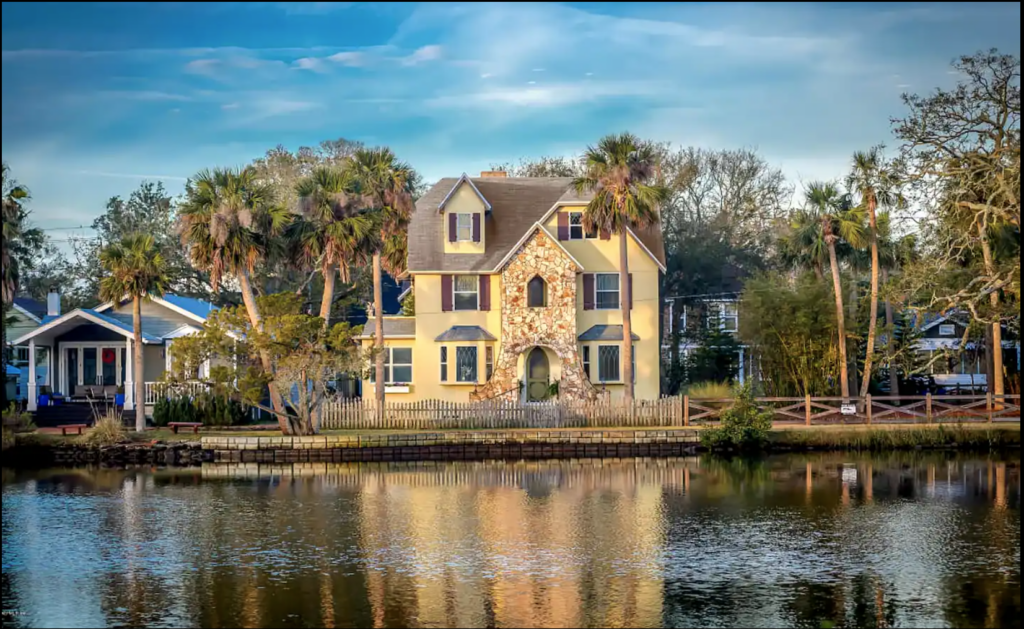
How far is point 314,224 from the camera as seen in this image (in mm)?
45062

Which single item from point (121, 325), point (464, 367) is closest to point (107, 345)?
point (121, 325)

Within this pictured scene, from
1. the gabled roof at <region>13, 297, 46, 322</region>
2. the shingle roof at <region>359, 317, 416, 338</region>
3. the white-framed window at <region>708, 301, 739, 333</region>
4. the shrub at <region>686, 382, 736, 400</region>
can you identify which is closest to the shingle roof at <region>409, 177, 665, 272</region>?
the shingle roof at <region>359, 317, 416, 338</region>

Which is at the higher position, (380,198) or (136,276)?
(380,198)

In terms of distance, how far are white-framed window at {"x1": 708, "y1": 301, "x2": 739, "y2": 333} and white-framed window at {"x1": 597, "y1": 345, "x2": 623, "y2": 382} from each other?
40.7ft

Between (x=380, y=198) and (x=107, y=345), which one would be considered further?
(x=107, y=345)

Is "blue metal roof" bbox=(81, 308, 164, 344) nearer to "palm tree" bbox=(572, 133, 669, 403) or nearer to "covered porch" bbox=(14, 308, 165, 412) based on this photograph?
"covered porch" bbox=(14, 308, 165, 412)

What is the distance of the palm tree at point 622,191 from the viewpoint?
1775 inches

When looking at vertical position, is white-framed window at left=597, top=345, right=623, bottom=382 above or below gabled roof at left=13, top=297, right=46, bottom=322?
below

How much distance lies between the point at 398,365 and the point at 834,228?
60.8 ft

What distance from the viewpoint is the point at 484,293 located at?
4981 cm

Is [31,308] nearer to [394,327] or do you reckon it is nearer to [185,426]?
[394,327]

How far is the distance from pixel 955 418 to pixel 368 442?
20.3m

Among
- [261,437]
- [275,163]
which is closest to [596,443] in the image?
[261,437]

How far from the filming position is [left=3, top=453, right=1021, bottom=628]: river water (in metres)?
18.6
